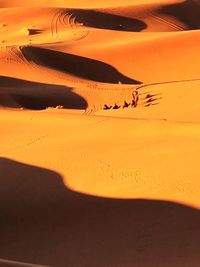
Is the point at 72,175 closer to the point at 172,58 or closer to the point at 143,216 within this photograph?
the point at 143,216

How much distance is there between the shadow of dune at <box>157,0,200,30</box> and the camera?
2958 centimetres

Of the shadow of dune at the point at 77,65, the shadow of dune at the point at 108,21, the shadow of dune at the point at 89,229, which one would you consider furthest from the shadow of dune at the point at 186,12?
the shadow of dune at the point at 89,229

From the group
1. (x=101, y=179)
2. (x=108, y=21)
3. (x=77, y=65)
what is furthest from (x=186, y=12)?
(x=101, y=179)

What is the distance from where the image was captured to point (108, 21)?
28.2 metres

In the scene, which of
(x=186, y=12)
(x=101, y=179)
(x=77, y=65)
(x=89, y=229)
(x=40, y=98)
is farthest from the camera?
(x=186, y=12)

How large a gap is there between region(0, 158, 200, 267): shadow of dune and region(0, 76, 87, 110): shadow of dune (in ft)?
22.9

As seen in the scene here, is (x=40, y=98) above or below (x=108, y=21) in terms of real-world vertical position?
below

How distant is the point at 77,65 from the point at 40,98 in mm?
4831

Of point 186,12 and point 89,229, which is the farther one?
point 186,12

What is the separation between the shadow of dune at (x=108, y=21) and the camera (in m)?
27.6

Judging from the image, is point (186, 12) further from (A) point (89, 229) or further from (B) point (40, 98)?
(A) point (89, 229)

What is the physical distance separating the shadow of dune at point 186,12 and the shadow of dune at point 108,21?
6.33 feet

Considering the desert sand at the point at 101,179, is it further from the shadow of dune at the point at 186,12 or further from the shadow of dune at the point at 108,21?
the shadow of dune at the point at 186,12

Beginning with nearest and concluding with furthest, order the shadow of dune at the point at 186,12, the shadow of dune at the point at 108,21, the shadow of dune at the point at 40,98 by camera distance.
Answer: the shadow of dune at the point at 40,98 → the shadow of dune at the point at 108,21 → the shadow of dune at the point at 186,12
